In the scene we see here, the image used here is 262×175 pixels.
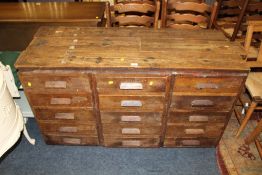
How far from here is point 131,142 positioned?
2.00 meters

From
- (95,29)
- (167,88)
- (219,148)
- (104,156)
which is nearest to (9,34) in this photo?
(95,29)

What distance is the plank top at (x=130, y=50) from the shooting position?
58.7 inches

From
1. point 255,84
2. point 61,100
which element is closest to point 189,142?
point 255,84

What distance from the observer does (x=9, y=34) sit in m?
2.27

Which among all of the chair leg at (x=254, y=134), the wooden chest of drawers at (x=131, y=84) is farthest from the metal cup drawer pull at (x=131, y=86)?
the chair leg at (x=254, y=134)

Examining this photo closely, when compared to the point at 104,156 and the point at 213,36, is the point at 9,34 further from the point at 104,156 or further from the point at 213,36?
the point at 213,36

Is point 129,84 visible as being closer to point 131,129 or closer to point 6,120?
point 131,129

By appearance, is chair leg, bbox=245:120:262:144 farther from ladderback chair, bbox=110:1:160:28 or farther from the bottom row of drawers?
ladderback chair, bbox=110:1:160:28

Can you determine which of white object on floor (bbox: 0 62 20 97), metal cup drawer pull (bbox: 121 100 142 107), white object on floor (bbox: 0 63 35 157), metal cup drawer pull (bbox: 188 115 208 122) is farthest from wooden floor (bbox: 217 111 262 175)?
white object on floor (bbox: 0 62 20 97)

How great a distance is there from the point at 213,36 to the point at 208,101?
0.57m

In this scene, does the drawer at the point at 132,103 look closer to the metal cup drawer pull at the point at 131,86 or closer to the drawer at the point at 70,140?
the metal cup drawer pull at the point at 131,86

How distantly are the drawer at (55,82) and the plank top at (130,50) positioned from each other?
0.24ft

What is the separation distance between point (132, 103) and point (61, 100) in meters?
0.53

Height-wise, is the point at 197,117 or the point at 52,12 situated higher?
the point at 52,12
